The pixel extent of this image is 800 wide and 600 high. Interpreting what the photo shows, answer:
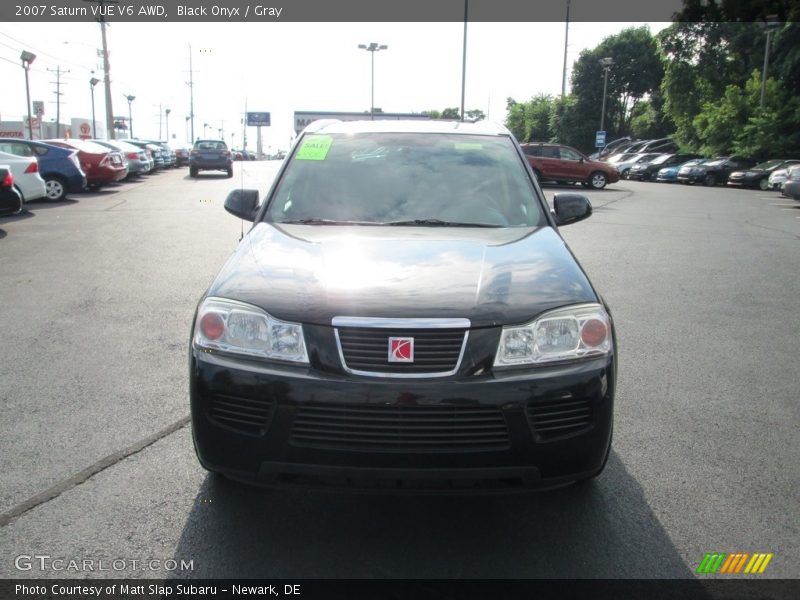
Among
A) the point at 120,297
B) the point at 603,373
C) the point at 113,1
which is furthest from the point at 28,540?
the point at 113,1

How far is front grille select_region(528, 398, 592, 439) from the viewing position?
273 centimetres

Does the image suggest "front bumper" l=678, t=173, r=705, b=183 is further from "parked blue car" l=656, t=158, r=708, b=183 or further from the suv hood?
the suv hood

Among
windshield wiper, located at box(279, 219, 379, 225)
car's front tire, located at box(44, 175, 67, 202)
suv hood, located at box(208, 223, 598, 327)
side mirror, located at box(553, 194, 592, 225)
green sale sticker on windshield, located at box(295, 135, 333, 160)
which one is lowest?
car's front tire, located at box(44, 175, 67, 202)

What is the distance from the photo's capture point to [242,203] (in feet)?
14.9

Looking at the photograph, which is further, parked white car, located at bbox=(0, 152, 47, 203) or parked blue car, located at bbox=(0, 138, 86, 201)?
parked blue car, located at bbox=(0, 138, 86, 201)

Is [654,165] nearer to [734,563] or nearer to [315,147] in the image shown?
[315,147]

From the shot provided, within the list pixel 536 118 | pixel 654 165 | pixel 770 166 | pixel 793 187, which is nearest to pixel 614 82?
pixel 536 118

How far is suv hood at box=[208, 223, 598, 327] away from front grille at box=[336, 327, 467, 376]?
7cm

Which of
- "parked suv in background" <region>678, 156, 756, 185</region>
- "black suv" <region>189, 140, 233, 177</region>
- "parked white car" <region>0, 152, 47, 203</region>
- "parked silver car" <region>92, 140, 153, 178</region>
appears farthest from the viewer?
"parked suv in background" <region>678, 156, 756, 185</region>

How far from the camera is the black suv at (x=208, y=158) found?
32.1 metres

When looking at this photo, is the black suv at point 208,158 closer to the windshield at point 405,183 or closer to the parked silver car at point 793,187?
the parked silver car at point 793,187

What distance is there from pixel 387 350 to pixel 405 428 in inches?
11.5

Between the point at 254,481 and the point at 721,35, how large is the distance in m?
49.9

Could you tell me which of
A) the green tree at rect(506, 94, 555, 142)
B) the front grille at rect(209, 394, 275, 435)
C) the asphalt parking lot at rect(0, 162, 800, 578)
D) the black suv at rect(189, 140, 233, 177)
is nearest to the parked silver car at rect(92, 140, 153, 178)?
the black suv at rect(189, 140, 233, 177)
